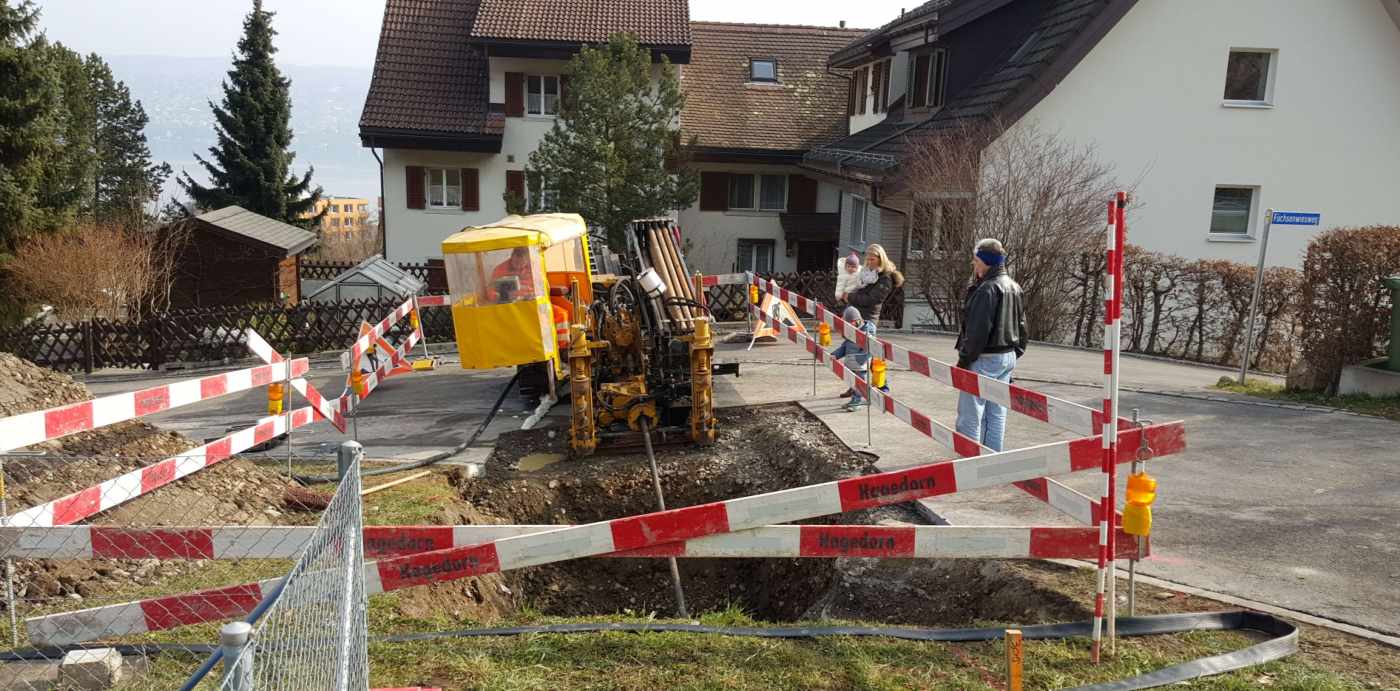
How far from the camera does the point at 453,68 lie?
2927cm

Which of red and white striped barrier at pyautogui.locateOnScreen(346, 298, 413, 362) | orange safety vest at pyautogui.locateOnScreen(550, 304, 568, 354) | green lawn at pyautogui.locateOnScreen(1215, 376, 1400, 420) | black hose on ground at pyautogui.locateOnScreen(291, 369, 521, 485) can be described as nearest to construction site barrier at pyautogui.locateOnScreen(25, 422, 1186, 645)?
black hose on ground at pyautogui.locateOnScreen(291, 369, 521, 485)

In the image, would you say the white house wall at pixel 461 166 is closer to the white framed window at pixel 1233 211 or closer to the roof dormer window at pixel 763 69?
the roof dormer window at pixel 763 69

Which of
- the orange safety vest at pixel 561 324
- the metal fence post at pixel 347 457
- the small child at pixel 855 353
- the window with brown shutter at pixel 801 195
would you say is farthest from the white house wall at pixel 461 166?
the metal fence post at pixel 347 457

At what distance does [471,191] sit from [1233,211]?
2035 centimetres

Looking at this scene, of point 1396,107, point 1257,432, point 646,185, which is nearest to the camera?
point 1257,432

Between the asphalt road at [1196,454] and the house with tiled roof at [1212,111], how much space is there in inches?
242

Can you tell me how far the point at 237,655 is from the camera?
2.19 meters

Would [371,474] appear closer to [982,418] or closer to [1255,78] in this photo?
[982,418]

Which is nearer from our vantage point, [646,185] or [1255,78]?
[1255,78]

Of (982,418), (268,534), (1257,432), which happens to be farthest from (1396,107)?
(268,534)

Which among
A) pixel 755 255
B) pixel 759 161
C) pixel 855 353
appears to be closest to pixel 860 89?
pixel 759 161

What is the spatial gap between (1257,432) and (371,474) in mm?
8807

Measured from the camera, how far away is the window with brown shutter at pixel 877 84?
27045 millimetres

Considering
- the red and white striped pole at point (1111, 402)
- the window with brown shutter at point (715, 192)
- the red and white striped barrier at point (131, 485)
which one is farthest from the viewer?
the window with brown shutter at point (715, 192)
